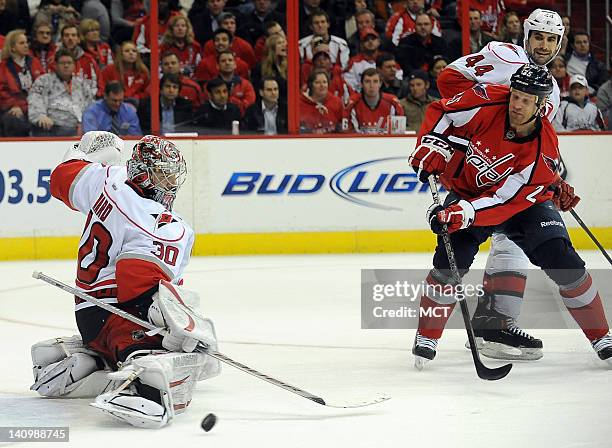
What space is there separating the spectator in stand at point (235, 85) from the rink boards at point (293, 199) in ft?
0.96

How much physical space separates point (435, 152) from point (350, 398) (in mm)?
1072

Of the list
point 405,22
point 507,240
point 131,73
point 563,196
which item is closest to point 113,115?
point 131,73

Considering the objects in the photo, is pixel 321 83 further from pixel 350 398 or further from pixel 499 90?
pixel 350 398

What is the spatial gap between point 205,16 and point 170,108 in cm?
75

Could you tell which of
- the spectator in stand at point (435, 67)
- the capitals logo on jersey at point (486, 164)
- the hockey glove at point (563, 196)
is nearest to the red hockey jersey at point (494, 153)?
the capitals logo on jersey at point (486, 164)

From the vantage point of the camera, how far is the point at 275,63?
28.3 ft

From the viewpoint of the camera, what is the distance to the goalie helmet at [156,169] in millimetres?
3857

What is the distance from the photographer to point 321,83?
8.64 metres

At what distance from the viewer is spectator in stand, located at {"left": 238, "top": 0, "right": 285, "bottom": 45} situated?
28.5 ft

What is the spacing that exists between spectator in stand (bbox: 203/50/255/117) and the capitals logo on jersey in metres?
4.04

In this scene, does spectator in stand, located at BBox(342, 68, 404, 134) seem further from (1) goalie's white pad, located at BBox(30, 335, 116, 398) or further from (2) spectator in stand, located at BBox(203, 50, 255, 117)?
(1) goalie's white pad, located at BBox(30, 335, 116, 398)

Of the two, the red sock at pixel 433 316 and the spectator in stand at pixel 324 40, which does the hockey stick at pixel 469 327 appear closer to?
the red sock at pixel 433 316

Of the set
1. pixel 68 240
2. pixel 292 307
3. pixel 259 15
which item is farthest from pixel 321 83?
pixel 292 307

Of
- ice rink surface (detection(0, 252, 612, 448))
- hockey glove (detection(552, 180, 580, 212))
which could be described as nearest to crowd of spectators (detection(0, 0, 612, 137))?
ice rink surface (detection(0, 252, 612, 448))
